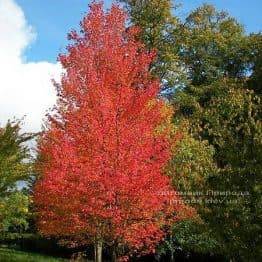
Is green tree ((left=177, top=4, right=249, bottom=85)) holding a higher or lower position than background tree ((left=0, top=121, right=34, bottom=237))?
higher

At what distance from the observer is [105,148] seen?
1513 cm

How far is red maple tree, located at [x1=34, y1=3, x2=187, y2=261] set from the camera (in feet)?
49.1

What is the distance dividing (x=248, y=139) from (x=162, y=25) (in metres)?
27.4

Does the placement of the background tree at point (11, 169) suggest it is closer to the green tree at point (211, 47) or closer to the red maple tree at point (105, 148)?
the red maple tree at point (105, 148)

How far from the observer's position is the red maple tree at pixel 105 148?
14953mm

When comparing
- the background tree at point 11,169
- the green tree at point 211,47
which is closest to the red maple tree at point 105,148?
the background tree at point 11,169

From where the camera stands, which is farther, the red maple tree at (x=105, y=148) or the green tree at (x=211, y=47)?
the green tree at (x=211, y=47)

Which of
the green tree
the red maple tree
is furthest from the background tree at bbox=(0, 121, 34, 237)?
the green tree

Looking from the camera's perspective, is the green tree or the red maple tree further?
the green tree

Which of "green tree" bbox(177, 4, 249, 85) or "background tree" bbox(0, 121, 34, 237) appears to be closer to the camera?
"background tree" bbox(0, 121, 34, 237)

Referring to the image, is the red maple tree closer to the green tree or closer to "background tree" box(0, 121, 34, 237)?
"background tree" box(0, 121, 34, 237)

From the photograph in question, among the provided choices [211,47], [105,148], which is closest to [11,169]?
[105,148]

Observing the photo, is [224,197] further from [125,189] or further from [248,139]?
[125,189]

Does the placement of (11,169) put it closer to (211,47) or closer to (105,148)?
(105,148)
